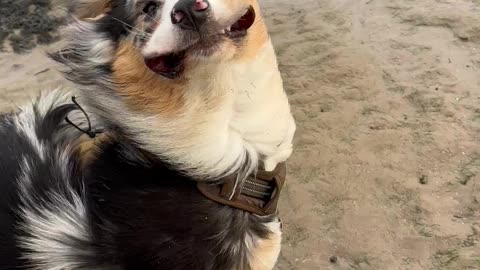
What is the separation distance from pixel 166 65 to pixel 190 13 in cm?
22

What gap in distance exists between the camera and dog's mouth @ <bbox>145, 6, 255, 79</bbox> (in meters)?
1.75

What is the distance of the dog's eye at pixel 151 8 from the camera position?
6.12 feet

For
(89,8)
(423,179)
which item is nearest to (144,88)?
(89,8)

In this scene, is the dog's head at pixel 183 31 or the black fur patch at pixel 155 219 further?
the black fur patch at pixel 155 219

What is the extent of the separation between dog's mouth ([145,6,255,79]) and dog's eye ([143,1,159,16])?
0.18 meters

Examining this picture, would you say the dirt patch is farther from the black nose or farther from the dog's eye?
the black nose

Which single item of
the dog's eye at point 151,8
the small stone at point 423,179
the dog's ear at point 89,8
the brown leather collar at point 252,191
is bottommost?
the small stone at point 423,179

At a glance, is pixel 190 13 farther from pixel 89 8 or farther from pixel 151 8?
pixel 89 8

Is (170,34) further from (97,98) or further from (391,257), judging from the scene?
(391,257)

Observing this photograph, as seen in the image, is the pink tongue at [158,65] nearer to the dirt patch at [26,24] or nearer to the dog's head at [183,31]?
the dog's head at [183,31]

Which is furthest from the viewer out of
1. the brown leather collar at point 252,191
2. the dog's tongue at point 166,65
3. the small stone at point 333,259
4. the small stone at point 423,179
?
the small stone at point 423,179

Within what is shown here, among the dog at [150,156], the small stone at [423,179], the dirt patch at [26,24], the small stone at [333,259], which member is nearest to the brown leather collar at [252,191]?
the dog at [150,156]

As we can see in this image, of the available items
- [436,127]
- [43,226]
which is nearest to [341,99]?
[436,127]

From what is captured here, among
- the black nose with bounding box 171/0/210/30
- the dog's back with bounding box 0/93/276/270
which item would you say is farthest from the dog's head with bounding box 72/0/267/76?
the dog's back with bounding box 0/93/276/270
